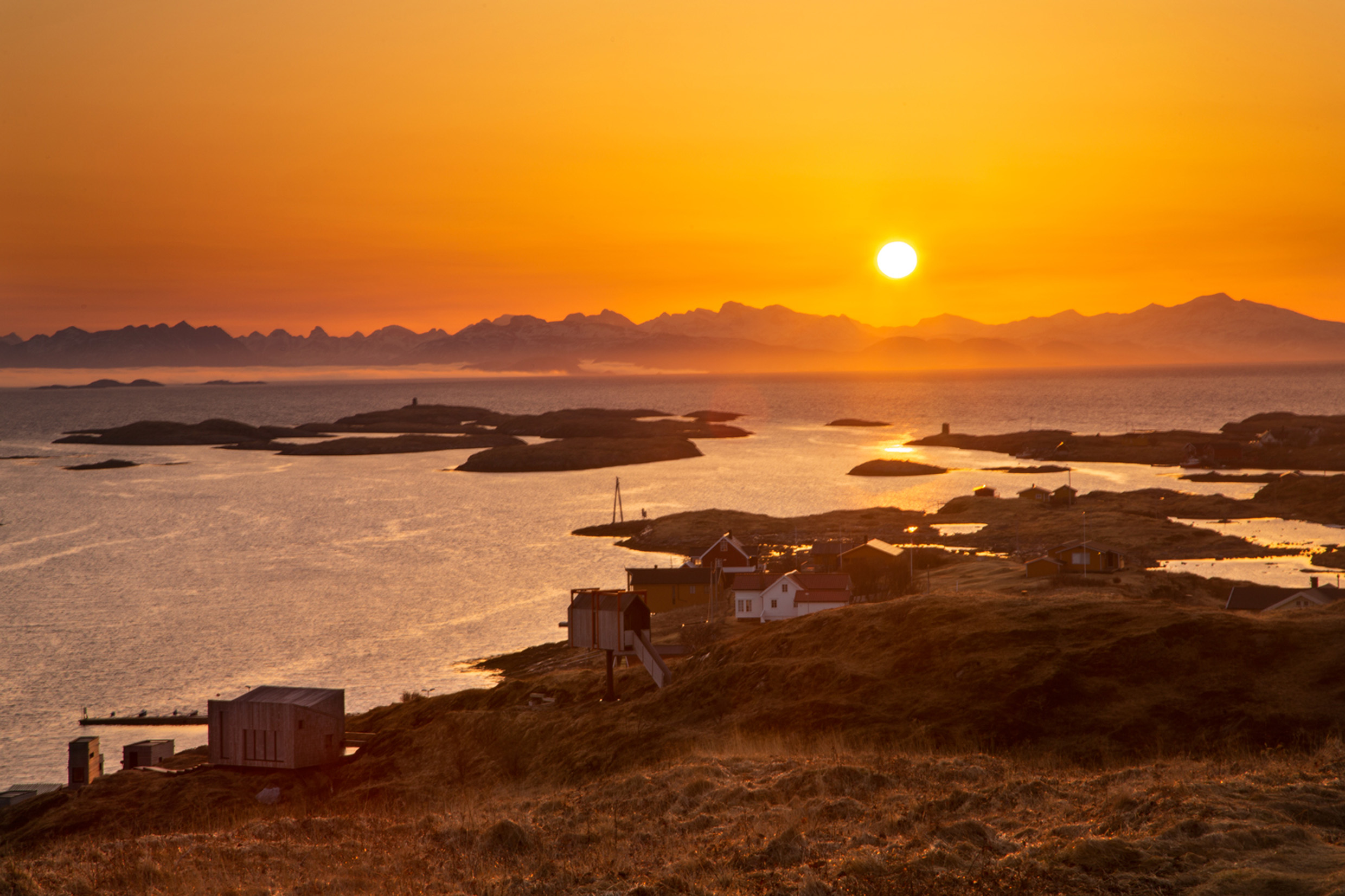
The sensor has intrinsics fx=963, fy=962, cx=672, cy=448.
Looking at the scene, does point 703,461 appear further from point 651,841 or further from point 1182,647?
point 651,841

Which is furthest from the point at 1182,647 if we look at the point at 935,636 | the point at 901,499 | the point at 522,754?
the point at 901,499

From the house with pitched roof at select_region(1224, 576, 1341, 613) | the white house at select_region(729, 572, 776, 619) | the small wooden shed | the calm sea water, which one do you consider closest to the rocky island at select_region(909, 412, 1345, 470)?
the calm sea water

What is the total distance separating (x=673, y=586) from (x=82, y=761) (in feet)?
120

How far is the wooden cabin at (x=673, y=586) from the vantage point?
6406cm

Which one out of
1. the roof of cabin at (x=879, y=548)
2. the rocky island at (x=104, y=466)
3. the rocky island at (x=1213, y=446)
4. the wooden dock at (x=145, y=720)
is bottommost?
the wooden dock at (x=145, y=720)

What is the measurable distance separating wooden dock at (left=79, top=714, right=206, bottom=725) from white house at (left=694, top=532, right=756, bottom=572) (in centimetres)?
3375

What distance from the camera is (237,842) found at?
62.4 feet

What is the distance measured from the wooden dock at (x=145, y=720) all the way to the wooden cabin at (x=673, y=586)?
2720 centimetres

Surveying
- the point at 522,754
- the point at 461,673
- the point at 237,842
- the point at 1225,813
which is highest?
the point at 1225,813

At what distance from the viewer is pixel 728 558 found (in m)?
69.6

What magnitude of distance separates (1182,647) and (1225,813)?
1808 centimetres

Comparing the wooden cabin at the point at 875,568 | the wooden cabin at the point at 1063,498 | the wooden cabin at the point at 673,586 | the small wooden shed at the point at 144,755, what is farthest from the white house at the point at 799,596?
the wooden cabin at the point at 1063,498

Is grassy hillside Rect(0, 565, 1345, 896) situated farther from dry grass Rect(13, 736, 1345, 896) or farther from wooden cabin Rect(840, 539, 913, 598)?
wooden cabin Rect(840, 539, 913, 598)

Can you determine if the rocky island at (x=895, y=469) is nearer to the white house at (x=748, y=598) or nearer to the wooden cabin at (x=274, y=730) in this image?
the white house at (x=748, y=598)
